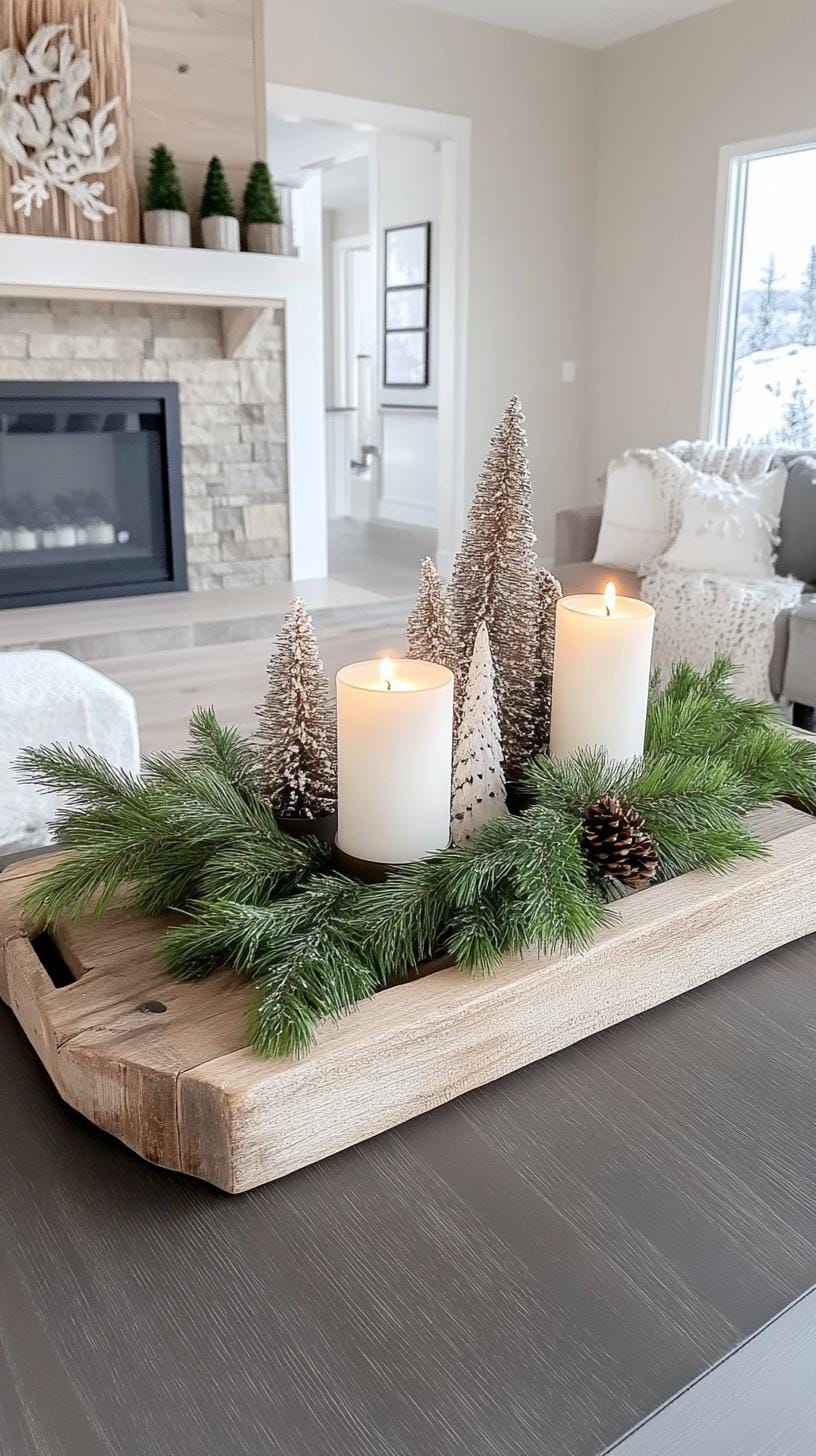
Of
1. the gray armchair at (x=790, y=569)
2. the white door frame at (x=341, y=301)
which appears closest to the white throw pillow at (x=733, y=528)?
the gray armchair at (x=790, y=569)

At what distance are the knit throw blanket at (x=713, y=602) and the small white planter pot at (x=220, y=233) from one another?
1696 mm

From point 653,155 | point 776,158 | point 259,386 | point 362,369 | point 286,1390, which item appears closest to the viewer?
point 286,1390

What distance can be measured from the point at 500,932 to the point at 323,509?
4338 millimetres

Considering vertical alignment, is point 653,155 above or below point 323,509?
above

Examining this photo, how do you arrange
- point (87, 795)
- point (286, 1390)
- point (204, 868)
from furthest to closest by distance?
point (87, 795)
point (204, 868)
point (286, 1390)

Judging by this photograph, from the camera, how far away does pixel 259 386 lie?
451 centimetres

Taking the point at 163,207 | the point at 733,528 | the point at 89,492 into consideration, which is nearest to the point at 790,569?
the point at 733,528

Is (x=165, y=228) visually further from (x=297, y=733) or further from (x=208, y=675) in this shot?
(x=297, y=733)

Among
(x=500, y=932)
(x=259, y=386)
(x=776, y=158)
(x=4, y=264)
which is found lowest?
(x=500, y=932)

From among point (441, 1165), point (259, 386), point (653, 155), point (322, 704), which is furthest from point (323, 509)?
point (441, 1165)

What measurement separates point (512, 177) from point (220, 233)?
2079 mm

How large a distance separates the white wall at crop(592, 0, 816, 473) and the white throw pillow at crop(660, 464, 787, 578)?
6.77 feet

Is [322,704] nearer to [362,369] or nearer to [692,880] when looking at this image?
[692,880]

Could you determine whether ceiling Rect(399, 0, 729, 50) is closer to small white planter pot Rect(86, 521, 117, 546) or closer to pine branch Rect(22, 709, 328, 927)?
small white planter pot Rect(86, 521, 117, 546)
